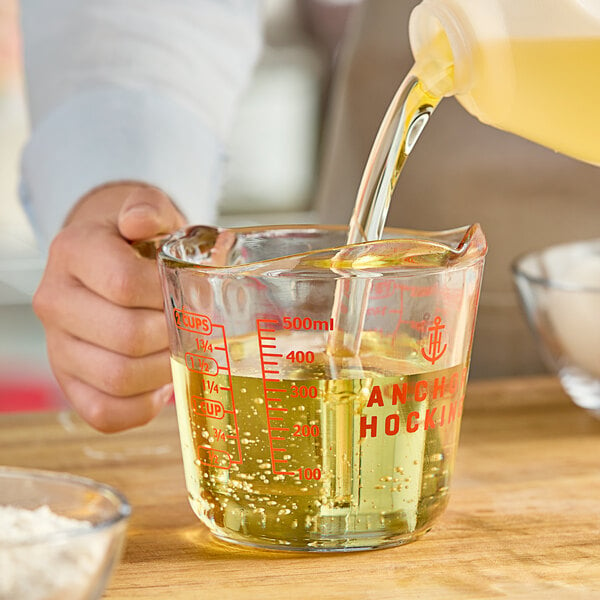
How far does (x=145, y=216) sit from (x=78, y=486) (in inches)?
9.4

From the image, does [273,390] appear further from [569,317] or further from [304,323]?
[569,317]

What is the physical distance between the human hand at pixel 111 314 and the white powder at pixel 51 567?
0.96 ft

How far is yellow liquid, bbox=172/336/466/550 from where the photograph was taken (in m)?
0.56

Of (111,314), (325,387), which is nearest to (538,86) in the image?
(325,387)

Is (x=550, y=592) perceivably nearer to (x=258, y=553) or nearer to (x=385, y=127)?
(x=258, y=553)

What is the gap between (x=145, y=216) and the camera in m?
0.69

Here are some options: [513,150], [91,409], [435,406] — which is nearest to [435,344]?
Result: [435,406]

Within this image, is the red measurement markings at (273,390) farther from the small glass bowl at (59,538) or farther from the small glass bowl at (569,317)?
the small glass bowl at (569,317)

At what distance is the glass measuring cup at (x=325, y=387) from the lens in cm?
56

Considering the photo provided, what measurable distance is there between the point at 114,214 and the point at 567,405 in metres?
0.41

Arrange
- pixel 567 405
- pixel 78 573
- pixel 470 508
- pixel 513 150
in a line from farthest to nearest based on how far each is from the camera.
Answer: pixel 513 150 < pixel 567 405 < pixel 470 508 < pixel 78 573

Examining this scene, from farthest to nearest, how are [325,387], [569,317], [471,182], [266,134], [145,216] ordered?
[266,134], [471,182], [569,317], [145,216], [325,387]

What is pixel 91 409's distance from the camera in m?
0.75

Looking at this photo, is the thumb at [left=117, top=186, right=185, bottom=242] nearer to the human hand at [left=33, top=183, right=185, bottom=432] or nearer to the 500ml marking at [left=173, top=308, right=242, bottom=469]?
the human hand at [left=33, top=183, right=185, bottom=432]
